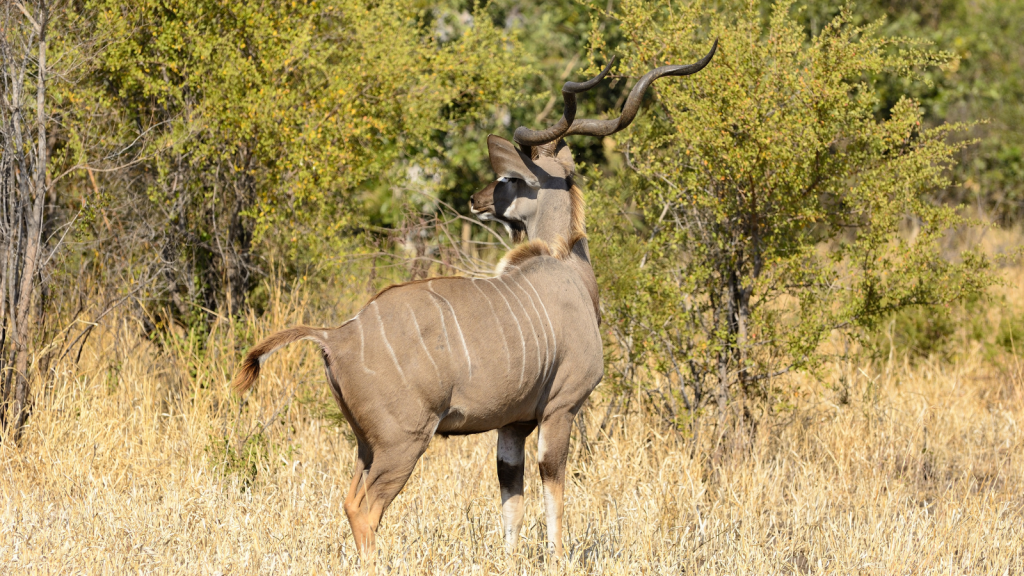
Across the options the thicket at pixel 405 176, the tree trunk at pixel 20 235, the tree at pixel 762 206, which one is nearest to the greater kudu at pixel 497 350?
the tree at pixel 762 206

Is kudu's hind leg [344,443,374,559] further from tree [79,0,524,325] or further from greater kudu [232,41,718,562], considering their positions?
tree [79,0,524,325]

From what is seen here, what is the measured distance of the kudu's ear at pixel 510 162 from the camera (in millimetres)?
4695

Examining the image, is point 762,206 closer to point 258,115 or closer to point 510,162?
point 510,162

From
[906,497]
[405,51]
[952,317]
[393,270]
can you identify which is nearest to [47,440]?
[393,270]

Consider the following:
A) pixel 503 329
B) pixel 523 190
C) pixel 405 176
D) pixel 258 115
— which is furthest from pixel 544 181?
pixel 405 176

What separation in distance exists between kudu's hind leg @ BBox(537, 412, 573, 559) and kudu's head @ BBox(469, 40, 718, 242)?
88 cm

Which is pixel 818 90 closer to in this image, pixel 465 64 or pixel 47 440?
pixel 465 64

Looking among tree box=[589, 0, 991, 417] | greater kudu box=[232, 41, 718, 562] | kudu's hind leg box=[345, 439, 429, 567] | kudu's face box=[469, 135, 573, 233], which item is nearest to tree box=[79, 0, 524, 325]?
tree box=[589, 0, 991, 417]

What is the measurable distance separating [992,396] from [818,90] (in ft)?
12.1

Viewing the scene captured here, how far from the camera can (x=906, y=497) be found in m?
5.58

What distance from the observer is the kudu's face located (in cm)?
476

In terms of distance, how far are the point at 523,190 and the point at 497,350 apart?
0.99 metres

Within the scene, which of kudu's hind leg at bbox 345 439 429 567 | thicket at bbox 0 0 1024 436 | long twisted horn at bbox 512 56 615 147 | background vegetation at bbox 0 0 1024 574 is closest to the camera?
kudu's hind leg at bbox 345 439 429 567

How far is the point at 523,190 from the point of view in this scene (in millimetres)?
4824
